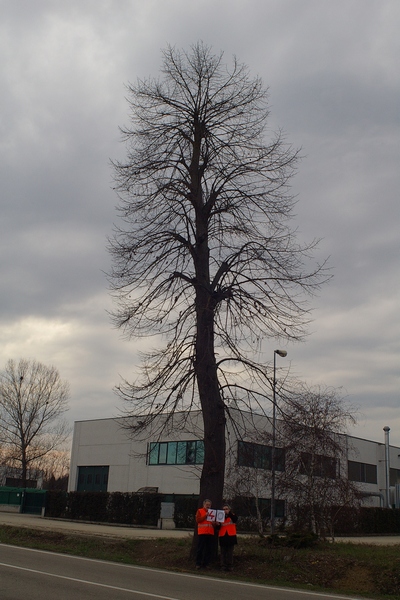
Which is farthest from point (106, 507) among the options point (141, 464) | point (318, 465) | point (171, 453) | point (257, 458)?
point (318, 465)

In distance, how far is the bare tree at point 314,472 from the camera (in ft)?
67.8

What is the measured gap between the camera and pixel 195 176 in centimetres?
1619

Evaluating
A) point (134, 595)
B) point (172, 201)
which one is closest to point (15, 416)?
point (172, 201)

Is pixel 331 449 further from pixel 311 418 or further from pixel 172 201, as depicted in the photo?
pixel 172 201

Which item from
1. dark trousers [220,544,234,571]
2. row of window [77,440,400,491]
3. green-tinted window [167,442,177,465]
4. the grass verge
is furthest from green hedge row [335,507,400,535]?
dark trousers [220,544,234,571]

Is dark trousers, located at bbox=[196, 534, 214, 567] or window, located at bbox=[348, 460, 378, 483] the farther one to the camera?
window, located at bbox=[348, 460, 378, 483]

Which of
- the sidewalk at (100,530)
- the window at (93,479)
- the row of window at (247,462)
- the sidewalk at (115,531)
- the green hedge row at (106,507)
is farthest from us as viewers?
the window at (93,479)

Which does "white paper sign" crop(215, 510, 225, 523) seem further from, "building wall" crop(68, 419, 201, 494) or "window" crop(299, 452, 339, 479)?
"building wall" crop(68, 419, 201, 494)

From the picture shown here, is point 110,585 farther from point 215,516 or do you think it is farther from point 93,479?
point 93,479

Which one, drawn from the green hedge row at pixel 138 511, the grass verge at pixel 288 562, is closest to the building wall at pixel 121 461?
the green hedge row at pixel 138 511

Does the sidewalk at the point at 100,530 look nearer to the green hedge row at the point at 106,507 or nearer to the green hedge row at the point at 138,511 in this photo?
the green hedge row at the point at 106,507

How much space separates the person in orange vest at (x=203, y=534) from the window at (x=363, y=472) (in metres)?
39.0

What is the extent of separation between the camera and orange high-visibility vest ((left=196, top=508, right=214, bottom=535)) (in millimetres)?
13773

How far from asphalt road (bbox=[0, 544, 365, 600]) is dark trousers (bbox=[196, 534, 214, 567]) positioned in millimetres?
983
